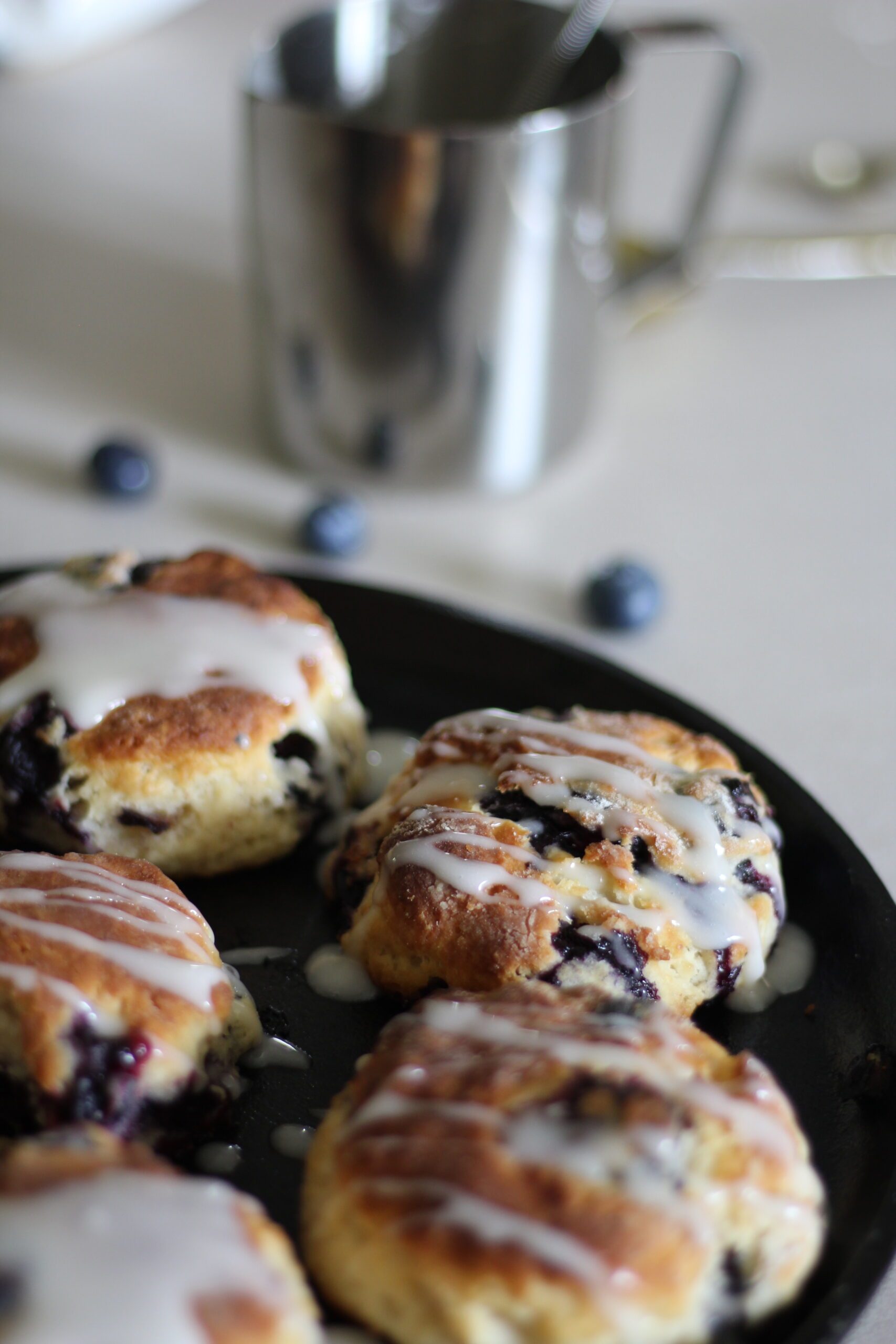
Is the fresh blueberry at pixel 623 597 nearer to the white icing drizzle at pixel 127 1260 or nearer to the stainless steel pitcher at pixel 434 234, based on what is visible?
the stainless steel pitcher at pixel 434 234

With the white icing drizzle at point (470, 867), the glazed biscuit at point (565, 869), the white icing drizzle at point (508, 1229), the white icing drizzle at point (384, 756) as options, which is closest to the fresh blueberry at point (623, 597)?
Result: the white icing drizzle at point (384, 756)

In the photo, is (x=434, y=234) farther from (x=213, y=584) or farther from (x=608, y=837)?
(x=608, y=837)

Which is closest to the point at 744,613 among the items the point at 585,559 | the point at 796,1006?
the point at 585,559

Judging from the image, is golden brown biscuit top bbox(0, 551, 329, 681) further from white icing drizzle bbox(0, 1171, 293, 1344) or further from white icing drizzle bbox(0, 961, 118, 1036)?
white icing drizzle bbox(0, 1171, 293, 1344)

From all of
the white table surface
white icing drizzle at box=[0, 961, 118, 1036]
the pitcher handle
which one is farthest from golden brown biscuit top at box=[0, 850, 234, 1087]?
the pitcher handle

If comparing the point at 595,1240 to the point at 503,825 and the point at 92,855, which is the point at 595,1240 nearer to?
the point at 503,825

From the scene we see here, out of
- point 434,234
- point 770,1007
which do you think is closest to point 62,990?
point 770,1007
